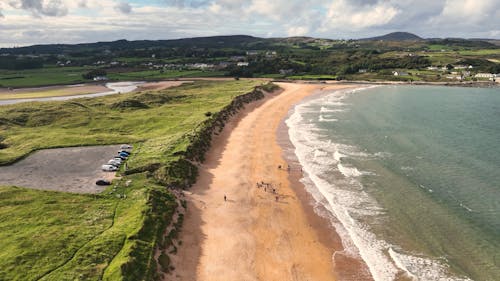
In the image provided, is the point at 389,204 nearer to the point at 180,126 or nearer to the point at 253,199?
the point at 253,199

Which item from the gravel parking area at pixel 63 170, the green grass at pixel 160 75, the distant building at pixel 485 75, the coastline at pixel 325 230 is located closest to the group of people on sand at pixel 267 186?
the coastline at pixel 325 230

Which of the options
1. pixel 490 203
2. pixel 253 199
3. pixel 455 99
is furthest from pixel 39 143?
pixel 455 99

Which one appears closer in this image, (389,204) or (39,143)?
(389,204)

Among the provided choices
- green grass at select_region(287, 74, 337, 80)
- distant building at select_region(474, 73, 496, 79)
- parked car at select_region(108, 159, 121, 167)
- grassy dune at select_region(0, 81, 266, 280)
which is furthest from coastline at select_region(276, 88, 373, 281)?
distant building at select_region(474, 73, 496, 79)

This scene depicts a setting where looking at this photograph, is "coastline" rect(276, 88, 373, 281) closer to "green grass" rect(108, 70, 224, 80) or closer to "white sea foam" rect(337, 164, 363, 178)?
"white sea foam" rect(337, 164, 363, 178)

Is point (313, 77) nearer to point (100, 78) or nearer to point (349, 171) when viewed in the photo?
point (100, 78)

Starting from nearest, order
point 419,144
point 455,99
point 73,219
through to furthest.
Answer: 1. point 73,219
2. point 419,144
3. point 455,99

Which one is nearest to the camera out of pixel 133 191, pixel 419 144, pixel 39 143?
pixel 133 191

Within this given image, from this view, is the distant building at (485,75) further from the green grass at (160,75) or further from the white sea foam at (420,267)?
the white sea foam at (420,267)
